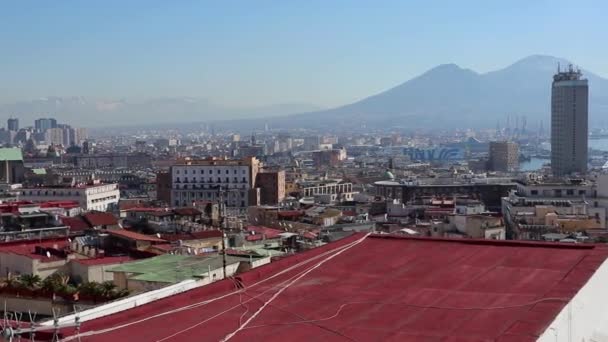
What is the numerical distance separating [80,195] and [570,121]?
45550mm

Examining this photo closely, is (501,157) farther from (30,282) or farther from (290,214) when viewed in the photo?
(30,282)

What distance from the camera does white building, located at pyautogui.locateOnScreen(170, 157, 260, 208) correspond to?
1761 inches

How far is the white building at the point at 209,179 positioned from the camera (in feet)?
147

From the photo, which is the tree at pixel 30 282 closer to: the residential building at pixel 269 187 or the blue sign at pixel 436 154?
the residential building at pixel 269 187

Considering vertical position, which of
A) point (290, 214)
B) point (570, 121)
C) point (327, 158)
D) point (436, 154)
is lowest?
point (436, 154)

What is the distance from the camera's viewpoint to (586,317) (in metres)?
6.25

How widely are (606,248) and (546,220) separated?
55.7 feet

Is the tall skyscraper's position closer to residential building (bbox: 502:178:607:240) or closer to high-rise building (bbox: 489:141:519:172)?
high-rise building (bbox: 489:141:519:172)

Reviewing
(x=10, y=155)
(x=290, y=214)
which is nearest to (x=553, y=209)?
Answer: (x=290, y=214)

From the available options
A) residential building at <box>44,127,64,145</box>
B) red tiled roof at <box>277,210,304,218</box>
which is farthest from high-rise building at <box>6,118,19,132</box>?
red tiled roof at <box>277,210,304,218</box>

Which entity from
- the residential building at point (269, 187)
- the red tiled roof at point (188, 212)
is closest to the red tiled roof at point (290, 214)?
the red tiled roof at point (188, 212)

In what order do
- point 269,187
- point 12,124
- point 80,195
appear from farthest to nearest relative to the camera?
point 12,124 → point 269,187 → point 80,195

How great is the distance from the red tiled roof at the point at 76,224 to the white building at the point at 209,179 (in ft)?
75.5

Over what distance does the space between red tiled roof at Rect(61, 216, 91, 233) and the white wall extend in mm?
14718
